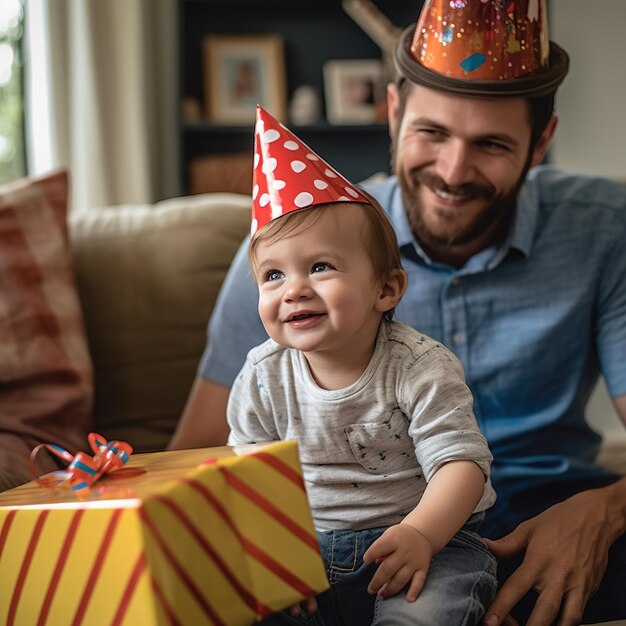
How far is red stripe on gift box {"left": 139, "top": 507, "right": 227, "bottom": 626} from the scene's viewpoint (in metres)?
0.84

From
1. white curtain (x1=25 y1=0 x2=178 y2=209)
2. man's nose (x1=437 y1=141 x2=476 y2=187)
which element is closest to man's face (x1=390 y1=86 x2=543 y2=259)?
man's nose (x1=437 y1=141 x2=476 y2=187)

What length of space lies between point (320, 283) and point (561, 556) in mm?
520

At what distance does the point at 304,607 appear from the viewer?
3.45 ft

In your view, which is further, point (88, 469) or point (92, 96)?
point (92, 96)

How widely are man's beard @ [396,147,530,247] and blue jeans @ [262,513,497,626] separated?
0.53 m

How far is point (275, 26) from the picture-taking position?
373 cm

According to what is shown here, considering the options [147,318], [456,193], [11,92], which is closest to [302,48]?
[11,92]

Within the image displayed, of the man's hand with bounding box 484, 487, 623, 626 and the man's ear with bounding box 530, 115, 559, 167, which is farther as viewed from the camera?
the man's ear with bounding box 530, 115, 559, 167

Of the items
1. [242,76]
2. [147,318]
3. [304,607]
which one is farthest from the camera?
[242,76]

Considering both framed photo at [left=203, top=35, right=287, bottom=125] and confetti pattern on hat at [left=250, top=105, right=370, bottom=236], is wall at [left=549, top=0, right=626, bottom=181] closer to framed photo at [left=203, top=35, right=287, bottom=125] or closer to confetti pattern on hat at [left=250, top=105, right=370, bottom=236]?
framed photo at [left=203, top=35, right=287, bottom=125]

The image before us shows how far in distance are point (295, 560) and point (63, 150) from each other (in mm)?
2408

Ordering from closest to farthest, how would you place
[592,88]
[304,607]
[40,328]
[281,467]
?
[281,467], [304,607], [40,328], [592,88]

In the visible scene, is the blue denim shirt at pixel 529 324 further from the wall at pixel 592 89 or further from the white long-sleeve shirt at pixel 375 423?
the wall at pixel 592 89

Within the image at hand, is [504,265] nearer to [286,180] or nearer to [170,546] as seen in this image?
[286,180]
